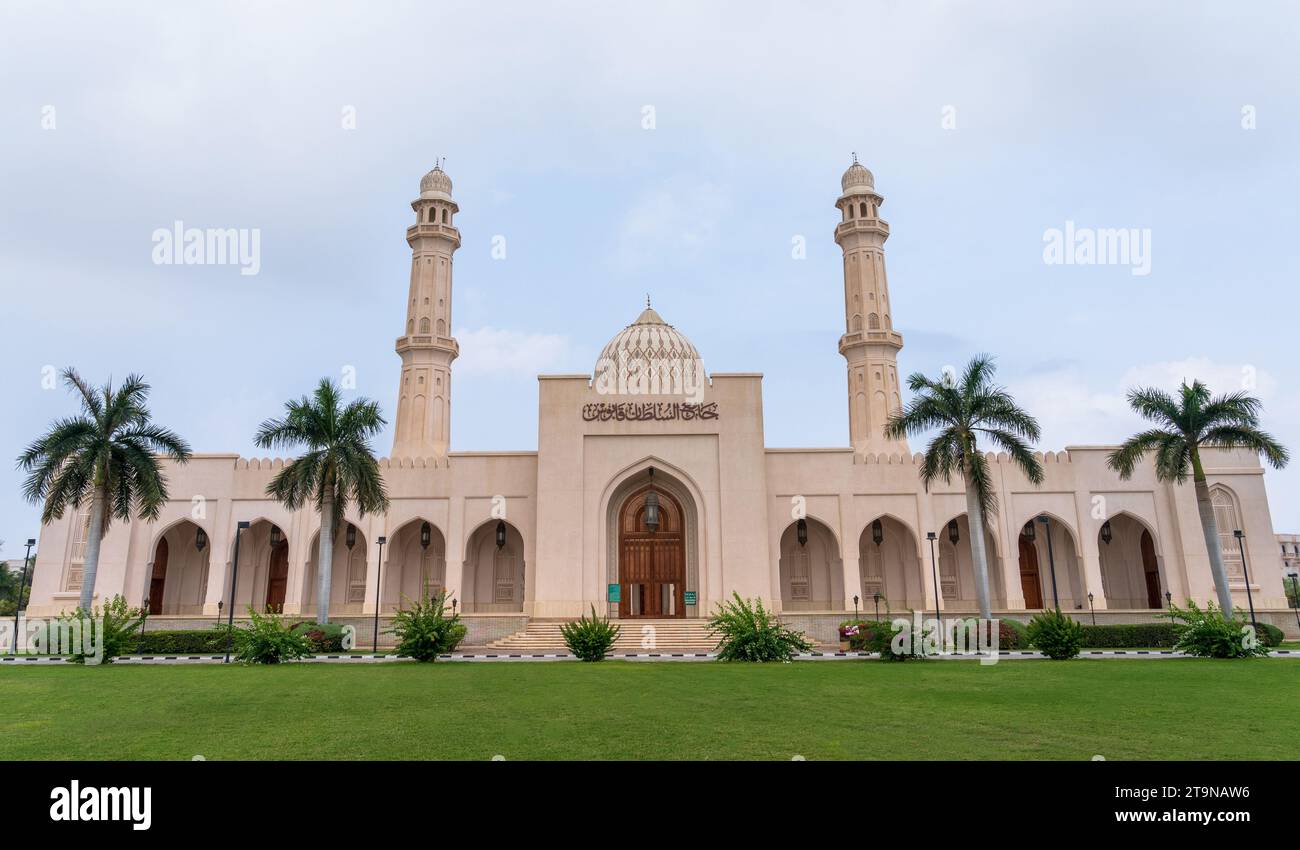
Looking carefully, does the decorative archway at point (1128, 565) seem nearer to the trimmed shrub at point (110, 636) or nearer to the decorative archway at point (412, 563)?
the decorative archway at point (412, 563)

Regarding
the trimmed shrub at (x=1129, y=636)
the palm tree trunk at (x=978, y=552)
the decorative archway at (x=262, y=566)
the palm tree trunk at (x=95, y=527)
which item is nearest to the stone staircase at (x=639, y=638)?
the palm tree trunk at (x=978, y=552)

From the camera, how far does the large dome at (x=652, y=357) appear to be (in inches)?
1256

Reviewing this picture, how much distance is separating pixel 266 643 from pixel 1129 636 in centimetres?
2193

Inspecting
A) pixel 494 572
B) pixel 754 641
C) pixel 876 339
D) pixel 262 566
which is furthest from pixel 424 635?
pixel 876 339

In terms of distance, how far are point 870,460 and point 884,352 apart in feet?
19.3

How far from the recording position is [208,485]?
31.4 metres

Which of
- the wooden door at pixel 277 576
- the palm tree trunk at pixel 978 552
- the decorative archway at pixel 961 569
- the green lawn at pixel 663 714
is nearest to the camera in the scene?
the green lawn at pixel 663 714

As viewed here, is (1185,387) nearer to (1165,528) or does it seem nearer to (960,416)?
(960,416)

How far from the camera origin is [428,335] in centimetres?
3500

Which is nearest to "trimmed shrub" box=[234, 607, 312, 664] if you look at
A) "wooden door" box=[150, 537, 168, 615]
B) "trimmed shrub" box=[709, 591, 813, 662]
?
"trimmed shrub" box=[709, 591, 813, 662]

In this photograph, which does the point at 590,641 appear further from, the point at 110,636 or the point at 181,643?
the point at 181,643

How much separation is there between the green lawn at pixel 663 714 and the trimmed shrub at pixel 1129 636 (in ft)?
29.5

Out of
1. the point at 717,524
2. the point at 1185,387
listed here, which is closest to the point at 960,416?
the point at 1185,387

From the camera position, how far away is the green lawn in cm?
678
